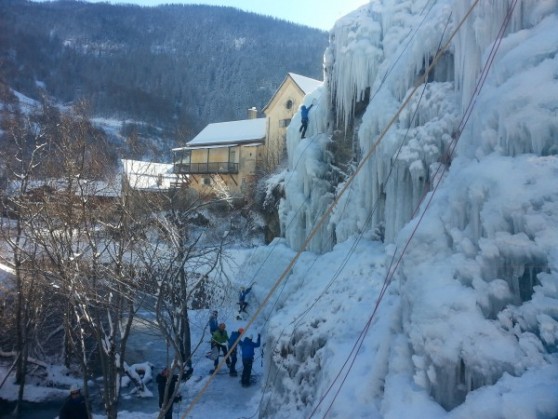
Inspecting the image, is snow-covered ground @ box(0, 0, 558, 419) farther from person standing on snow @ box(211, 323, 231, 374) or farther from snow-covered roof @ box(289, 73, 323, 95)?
snow-covered roof @ box(289, 73, 323, 95)

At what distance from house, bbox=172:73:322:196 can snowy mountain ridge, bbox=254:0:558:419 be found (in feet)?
50.3

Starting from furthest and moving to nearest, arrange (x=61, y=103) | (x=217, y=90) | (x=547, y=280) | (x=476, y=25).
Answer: (x=217, y=90), (x=61, y=103), (x=476, y=25), (x=547, y=280)

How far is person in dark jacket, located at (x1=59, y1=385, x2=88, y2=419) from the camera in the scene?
6.26 metres

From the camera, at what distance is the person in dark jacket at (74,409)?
626cm

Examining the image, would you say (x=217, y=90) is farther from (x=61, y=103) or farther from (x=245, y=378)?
(x=245, y=378)

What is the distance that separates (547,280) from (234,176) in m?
24.7

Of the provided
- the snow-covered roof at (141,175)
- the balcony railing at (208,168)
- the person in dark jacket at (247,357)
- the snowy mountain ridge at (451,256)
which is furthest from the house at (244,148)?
the snowy mountain ridge at (451,256)

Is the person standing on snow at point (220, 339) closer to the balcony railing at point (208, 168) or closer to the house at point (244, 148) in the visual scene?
the house at point (244, 148)

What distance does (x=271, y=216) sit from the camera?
64.7ft

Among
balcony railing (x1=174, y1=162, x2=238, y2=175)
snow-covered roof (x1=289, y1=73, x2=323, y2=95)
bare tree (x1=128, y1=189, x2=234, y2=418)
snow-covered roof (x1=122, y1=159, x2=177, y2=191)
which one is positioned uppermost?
snow-covered roof (x1=289, y1=73, x2=323, y2=95)

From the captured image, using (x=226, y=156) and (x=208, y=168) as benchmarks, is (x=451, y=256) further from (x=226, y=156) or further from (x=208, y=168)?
(x=226, y=156)

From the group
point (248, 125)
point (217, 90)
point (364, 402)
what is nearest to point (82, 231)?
point (364, 402)

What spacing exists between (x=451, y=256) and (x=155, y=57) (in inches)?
4430

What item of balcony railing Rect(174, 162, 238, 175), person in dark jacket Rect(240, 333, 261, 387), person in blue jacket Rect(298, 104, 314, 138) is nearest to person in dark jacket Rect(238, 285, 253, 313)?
person in dark jacket Rect(240, 333, 261, 387)
